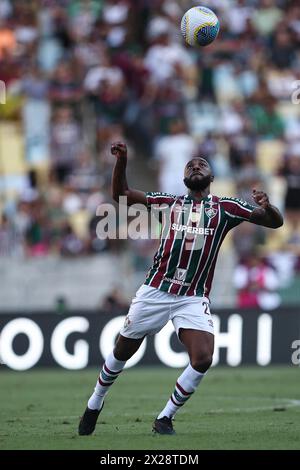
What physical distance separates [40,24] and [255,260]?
8.41 meters

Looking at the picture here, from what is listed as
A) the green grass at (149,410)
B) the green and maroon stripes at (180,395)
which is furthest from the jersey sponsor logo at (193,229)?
the green grass at (149,410)

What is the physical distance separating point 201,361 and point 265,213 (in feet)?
4.42

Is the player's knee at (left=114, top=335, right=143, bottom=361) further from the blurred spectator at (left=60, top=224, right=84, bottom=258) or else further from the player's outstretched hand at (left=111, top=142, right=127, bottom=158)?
the blurred spectator at (left=60, top=224, right=84, bottom=258)

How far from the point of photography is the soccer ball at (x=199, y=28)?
11109 mm

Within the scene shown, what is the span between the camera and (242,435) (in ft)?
30.7

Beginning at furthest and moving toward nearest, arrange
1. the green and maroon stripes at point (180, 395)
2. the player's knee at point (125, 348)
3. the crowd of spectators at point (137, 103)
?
1. the crowd of spectators at point (137, 103)
2. the player's knee at point (125, 348)
3. the green and maroon stripes at point (180, 395)

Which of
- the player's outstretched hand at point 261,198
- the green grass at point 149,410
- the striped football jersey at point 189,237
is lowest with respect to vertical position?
the green grass at point 149,410

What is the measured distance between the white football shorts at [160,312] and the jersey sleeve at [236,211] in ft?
2.44

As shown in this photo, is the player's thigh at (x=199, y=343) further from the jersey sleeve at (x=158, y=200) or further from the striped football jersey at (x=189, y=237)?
the jersey sleeve at (x=158, y=200)

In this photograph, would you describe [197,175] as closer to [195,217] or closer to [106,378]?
[195,217]

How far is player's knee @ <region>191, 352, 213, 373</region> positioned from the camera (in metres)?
9.16
